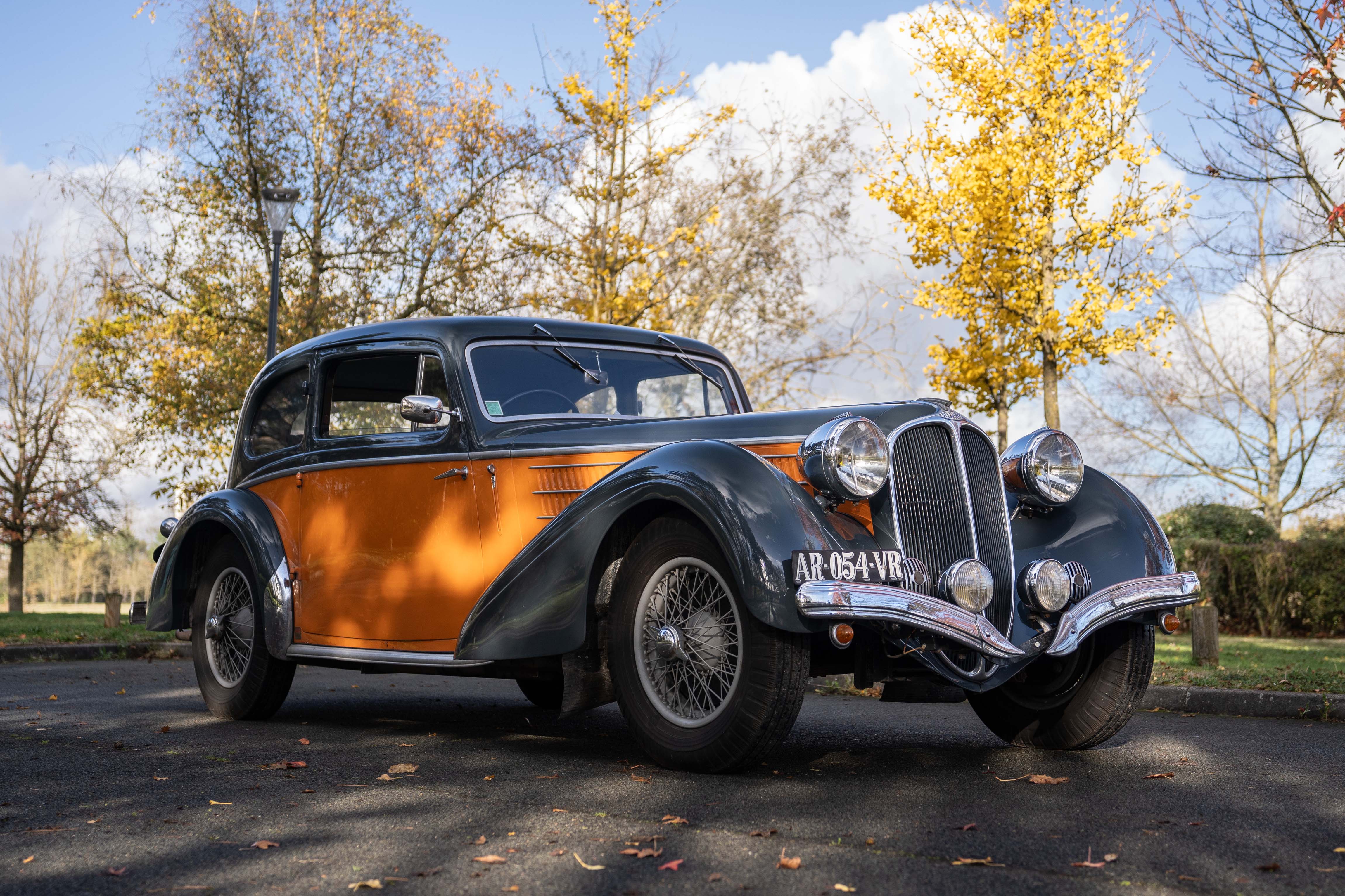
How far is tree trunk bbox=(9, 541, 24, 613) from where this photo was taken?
2512 centimetres

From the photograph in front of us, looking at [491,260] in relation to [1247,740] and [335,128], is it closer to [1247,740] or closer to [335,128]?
[335,128]

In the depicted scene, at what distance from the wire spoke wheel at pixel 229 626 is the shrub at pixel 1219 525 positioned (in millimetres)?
14545

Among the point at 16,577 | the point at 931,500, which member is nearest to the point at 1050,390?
the point at 931,500

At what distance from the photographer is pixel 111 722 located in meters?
5.98

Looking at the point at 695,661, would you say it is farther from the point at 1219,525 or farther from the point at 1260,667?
the point at 1219,525

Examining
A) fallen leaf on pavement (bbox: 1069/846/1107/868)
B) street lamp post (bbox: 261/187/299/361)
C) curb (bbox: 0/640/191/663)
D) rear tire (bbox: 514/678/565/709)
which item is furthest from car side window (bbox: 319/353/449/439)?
street lamp post (bbox: 261/187/299/361)

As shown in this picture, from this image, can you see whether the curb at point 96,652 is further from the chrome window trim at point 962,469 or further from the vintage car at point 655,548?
the chrome window trim at point 962,469

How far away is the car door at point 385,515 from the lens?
5.37 metres

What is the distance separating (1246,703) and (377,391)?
17.4 feet

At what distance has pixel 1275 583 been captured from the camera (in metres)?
15.2

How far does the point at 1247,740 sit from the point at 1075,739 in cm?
121

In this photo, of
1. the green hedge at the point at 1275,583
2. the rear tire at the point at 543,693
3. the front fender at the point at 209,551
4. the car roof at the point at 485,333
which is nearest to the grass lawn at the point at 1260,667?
the green hedge at the point at 1275,583

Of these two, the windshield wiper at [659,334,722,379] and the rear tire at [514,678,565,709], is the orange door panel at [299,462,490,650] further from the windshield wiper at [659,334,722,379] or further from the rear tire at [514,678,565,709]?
the windshield wiper at [659,334,722,379]

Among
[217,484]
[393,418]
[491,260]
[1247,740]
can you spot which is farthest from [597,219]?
[1247,740]
